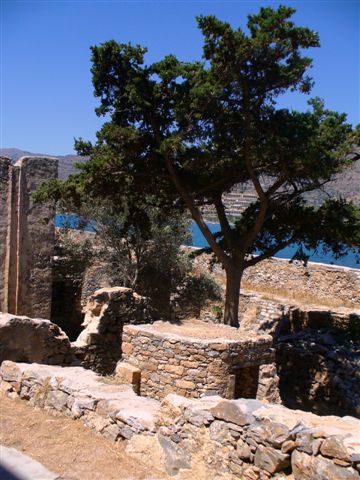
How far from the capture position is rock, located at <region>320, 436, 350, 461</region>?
384 centimetres

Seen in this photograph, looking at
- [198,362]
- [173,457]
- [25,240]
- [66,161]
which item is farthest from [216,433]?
[66,161]

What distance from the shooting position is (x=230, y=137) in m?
13.7

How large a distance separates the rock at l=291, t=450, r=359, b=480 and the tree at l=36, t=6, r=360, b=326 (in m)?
9.12

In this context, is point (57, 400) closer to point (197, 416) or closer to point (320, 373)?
point (197, 416)

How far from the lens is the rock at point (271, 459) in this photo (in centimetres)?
425

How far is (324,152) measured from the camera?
12680 mm

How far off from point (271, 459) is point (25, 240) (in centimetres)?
952

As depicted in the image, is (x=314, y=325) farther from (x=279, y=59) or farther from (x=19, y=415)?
(x=19, y=415)

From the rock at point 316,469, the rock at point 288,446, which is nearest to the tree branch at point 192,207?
the rock at point 288,446

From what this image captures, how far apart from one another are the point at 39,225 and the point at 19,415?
7.12 m

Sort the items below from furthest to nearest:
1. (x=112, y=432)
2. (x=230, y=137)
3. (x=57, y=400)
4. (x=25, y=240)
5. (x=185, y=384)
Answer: (x=230, y=137), (x=25, y=240), (x=185, y=384), (x=57, y=400), (x=112, y=432)

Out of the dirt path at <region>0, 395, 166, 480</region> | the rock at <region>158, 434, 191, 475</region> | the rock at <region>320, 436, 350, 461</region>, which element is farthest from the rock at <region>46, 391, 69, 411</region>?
the rock at <region>320, 436, 350, 461</region>

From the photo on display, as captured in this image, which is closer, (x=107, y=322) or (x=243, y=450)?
(x=243, y=450)

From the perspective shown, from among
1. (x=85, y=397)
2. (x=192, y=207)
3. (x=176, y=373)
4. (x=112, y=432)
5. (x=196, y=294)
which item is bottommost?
(x=196, y=294)
